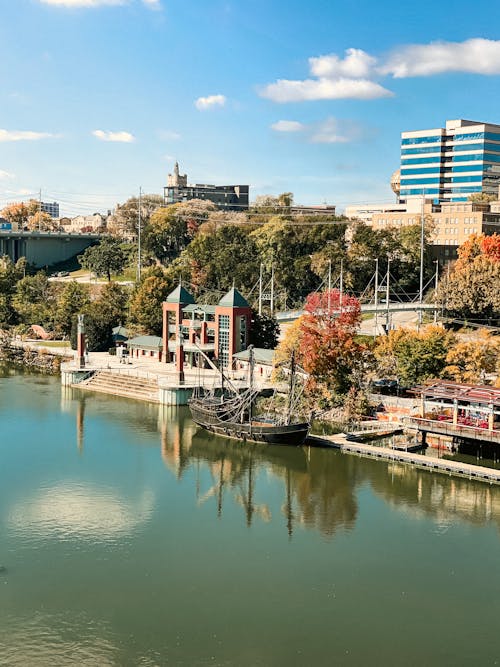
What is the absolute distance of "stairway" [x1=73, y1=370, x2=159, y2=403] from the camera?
51.4 m

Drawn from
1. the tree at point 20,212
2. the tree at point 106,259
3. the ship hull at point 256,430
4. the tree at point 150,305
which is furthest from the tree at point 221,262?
the tree at point 20,212

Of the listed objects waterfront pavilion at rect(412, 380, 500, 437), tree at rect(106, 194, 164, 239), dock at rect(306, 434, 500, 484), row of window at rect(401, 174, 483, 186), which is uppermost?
row of window at rect(401, 174, 483, 186)

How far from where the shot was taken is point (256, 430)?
1569 inches

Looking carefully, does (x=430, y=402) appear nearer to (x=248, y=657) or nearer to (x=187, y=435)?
(x=187, y=435)

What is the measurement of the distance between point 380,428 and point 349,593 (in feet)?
58.7

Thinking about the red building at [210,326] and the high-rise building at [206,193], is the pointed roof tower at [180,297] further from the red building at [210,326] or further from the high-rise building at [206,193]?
the high-rise building at [206,193]

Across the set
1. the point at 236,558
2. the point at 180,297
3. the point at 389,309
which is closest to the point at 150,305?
the point at 180,297

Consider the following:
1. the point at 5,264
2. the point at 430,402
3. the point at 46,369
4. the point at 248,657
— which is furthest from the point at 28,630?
the point at 5,264

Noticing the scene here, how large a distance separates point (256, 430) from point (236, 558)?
1332 cm

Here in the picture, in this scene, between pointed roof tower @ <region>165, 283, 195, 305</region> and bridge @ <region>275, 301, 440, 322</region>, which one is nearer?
pointed roof tower @ <region>165, 283, 195, 305</region>

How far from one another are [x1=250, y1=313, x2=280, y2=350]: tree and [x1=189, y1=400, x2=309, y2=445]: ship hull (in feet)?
48.9

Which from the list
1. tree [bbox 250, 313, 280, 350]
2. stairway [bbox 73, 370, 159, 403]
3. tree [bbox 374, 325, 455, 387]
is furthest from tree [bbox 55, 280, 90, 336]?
tree [bbox 374, 325, 455, 387]

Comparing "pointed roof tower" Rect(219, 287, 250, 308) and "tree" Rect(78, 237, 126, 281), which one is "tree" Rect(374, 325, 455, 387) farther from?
"tree" Rect(78, 237, 126, 281)

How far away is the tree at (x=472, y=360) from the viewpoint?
141 ft
